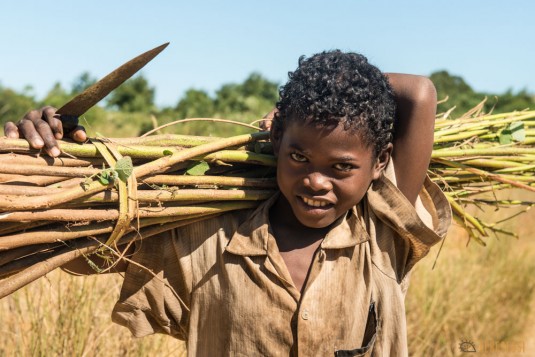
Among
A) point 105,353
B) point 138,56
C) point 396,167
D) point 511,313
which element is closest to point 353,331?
point 396,167

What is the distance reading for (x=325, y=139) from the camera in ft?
5.70

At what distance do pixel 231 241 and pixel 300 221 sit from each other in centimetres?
20

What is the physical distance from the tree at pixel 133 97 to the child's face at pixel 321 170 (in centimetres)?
1753

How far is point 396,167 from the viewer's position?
196 cm

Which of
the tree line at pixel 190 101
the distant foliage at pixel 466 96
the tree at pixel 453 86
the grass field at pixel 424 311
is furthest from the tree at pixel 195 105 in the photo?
the grass field at pixel 424 311

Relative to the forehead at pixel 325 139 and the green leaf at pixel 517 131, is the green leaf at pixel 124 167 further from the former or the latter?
the green leaf at pixel 517 131

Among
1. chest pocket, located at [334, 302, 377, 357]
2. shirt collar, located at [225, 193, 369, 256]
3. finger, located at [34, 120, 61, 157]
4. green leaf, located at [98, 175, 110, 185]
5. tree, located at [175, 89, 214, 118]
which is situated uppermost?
tree, located at [175, 89, 214, 118]

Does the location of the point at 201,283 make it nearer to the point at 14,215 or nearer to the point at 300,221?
the point at 300,221

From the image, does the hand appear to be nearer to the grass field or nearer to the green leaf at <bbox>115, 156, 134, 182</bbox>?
the green leaf at <bbox>115, 156, 134, 182</bbox>

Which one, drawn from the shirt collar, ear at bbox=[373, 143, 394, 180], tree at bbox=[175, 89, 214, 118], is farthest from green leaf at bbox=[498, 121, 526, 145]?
tree at bbox=[175, 89, 214, 118]

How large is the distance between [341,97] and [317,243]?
44 centimetres

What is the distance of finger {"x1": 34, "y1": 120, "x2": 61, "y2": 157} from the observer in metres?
1.63

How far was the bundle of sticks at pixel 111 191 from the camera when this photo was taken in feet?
5.27

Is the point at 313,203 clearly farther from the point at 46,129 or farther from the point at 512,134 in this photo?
the point at 512,134
